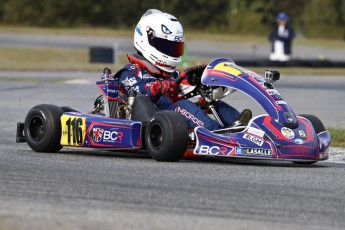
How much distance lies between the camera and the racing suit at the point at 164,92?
28.3ft

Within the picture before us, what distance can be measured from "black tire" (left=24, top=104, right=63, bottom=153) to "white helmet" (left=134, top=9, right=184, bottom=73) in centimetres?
104

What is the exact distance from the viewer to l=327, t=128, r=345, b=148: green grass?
10562 mm

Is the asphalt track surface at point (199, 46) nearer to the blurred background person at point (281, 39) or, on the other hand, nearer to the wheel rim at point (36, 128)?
the blurred background person at point (281, 39)

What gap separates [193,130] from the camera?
845 cm

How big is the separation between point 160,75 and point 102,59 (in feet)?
66.3

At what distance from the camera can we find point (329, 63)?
27.9 m

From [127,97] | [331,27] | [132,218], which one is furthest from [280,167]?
[331,27]

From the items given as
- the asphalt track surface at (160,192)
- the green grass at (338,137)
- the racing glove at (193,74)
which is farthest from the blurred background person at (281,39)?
the racing glove at (193,74)

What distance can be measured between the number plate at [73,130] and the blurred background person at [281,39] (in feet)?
65.1

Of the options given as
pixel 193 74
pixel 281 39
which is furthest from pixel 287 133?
pixel 281 39

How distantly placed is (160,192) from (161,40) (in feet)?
11.1

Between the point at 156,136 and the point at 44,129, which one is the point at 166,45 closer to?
the point at 156,136

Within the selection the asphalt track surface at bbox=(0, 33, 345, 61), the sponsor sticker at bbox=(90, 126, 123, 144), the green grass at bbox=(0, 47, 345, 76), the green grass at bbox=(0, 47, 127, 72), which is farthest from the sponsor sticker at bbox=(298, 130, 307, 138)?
the asphalt track surface at bbox=(0, 33, 345, 61)

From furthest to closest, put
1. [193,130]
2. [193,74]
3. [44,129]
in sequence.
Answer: [44,129]
[193,74]
[193,130]
